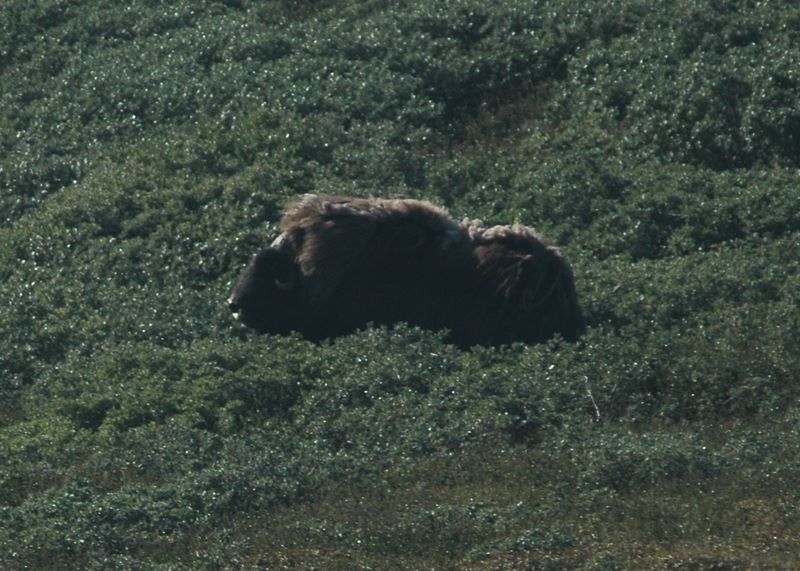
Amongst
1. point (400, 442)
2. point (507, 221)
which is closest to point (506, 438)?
point (400, 442)

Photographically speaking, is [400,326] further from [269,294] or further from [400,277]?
[269,294]

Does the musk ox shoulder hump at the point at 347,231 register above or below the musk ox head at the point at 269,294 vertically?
above

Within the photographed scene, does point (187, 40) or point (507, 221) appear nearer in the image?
point (507, 221)

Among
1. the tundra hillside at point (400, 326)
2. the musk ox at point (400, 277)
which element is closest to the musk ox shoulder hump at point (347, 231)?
the musk ox at point (400, 277)

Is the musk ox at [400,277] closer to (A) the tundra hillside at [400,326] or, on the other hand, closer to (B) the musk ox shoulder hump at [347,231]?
(B) the musk ox shoulder hump at [347,231]

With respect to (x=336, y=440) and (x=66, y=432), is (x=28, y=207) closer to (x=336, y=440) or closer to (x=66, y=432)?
(x=66, y=432)

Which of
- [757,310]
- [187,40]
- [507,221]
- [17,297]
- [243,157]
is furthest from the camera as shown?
[187,40]

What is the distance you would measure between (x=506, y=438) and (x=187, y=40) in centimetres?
1046

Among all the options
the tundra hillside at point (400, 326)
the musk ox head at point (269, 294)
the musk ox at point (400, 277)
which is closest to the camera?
the tundra hillside at point (400, 326)

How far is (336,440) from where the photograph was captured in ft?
33.5

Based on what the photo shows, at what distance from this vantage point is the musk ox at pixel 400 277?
12.3m

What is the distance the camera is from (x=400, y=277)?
41.0 feet

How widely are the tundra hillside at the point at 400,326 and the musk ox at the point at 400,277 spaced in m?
0.43

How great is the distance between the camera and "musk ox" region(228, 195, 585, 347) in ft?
A: 40.4
